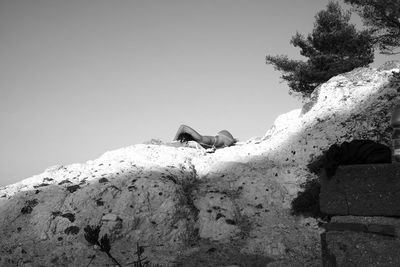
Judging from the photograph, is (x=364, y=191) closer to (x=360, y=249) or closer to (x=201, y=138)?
(x=360, y=249)

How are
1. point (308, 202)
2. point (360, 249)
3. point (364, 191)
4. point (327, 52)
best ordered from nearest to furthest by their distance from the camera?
point (360, 249) < point (364, 191) < point (308, 202) < point (327, 52)

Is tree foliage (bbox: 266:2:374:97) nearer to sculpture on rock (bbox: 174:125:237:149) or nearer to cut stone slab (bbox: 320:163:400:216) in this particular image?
sculpture on rock (bbox: 174:125:237:149)

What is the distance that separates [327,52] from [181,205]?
1890 cm

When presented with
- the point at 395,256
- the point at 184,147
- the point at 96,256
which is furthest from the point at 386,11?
the point at 96,256

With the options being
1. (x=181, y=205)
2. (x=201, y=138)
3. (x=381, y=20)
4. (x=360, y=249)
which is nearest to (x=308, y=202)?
(x=181, y=205)

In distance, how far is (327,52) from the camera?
22.3 meters

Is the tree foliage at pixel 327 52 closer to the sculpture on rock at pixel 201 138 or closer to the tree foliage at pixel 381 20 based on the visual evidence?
the tree foliage at pixel 381 20

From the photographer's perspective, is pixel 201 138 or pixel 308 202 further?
pixel 201 138

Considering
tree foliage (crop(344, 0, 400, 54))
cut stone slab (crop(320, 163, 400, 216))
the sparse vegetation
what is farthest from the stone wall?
tree foliage (crop(344, 0, 400, 54))

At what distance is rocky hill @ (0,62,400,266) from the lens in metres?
6.56

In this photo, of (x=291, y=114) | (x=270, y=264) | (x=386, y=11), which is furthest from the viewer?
(x=386, y=11)

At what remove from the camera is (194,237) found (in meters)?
7.40

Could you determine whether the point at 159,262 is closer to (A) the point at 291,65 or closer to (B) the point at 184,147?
(B) the point at 184,147

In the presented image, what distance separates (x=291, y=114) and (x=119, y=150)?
927 cm
